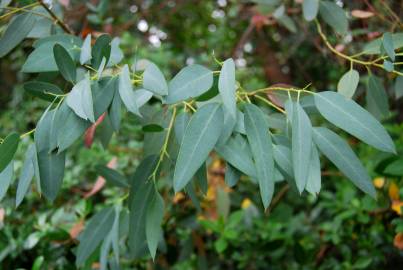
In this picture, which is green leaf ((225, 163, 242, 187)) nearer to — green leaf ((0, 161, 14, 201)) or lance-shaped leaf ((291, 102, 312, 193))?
lance-shaped leaf ((291, 102, 312, 193))

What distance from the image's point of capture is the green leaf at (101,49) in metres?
0.83

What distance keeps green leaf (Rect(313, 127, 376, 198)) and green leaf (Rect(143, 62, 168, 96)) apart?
0.26 meters

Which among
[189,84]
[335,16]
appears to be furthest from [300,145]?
[335,16]

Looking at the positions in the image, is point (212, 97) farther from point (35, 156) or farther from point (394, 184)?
point (394, 184)

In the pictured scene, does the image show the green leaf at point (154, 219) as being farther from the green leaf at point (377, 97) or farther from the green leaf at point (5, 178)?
the green leaf at point (377, 97)

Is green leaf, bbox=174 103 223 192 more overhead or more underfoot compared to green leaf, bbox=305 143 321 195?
more overhead

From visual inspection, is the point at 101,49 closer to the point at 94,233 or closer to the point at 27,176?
the point at 27,176

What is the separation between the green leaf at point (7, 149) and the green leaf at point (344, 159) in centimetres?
49

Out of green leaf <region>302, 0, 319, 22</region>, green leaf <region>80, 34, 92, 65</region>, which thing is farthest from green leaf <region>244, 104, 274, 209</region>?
green leaf <region>302, 0, 319, 22</region>

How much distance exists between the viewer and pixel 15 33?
1.05 metres

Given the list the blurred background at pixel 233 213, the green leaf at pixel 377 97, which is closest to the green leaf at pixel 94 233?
the blurred background at pixel 233 213

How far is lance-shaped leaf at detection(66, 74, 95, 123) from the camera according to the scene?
2.35 ft

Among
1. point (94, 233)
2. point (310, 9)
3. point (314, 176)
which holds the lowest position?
point (94, 233)

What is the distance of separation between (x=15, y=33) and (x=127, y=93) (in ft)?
1.48
